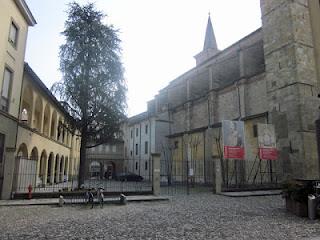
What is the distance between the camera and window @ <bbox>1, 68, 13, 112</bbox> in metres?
15.4

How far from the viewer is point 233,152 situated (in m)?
19.2

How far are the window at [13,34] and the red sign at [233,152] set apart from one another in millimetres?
14319

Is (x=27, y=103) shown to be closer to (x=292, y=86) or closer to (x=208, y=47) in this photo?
(x=292, y=86)

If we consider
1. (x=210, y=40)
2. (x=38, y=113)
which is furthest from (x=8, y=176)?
(x=210, y=40)

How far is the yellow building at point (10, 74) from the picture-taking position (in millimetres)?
14531

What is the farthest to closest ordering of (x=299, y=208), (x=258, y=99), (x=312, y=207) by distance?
(x=258, y=99)
(x=299, y=208)
(x=312, y=207)

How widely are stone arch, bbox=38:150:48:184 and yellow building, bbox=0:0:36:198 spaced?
7764 mm

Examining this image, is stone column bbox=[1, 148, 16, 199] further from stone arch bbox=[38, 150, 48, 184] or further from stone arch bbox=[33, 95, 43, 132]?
stone arch bbox=[38, 150, 48, 184]

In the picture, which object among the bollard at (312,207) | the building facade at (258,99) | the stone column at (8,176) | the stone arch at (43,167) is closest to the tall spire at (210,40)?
the building facade at (258,99)

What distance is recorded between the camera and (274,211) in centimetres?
1127

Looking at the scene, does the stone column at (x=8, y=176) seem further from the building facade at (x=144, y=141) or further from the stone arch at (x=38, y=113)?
A: the building facade at (x=144, y=141)

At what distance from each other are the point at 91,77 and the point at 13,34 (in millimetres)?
5338

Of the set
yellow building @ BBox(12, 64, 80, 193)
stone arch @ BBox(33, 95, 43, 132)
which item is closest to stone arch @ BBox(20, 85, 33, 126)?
yellow building @ BBox(12, 64, 80, 193)

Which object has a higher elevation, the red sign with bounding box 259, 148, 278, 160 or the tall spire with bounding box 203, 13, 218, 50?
the tall spire with bounding box 203, 13, 218, 50
